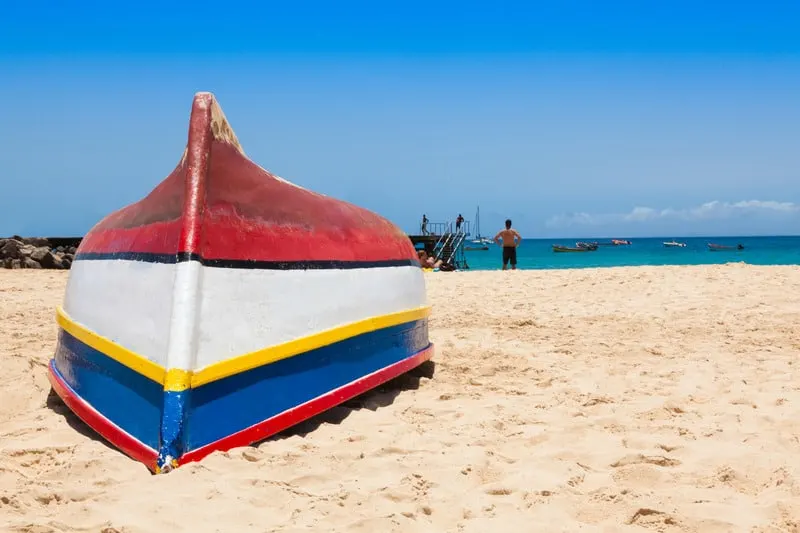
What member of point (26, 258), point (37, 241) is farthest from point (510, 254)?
point (37, 241)

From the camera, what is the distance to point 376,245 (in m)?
4.50

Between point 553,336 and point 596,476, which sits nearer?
point 596,476

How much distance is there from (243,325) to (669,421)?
251 cm

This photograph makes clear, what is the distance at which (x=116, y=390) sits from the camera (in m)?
3.22

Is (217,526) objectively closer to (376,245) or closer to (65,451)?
(65,451)

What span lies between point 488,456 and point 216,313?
1.51 meters

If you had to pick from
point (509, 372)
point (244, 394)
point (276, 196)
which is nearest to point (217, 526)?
point (244, 394)

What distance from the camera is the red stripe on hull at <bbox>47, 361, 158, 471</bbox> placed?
2.90 m

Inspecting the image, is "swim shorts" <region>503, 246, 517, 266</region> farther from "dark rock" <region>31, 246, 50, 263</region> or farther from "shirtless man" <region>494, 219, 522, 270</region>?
"dark rock" <region>31, 246, 50, 263</region>

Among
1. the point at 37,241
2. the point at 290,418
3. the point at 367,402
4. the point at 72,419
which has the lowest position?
the point at 72,419

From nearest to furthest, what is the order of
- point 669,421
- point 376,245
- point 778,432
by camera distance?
point 778,432, point 669,421, point 376,245

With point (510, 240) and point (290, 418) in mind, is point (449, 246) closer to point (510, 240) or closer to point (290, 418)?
point (510, 240)

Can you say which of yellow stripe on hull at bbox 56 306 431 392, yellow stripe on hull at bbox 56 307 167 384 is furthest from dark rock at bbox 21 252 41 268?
yellow stripe on hull at bbox 56 307 167 384

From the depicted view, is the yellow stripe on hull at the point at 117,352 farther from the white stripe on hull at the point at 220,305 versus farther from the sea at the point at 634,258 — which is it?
the sea at the point at 634,258
